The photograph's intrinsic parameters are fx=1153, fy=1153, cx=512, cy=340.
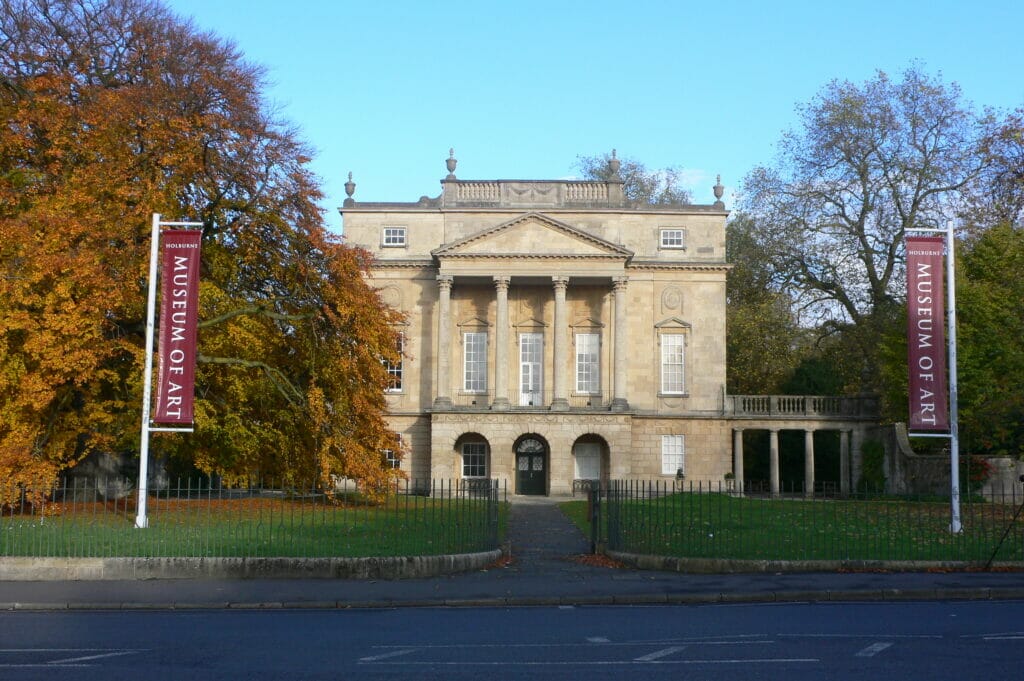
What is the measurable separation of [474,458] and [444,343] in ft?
18.0

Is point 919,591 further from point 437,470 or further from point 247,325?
point 437,470

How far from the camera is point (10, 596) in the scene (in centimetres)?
1617

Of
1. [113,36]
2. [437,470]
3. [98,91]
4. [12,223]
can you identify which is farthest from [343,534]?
[437,470]

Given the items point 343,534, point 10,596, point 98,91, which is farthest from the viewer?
point 98,91

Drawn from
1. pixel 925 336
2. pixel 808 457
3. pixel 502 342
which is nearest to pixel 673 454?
pixel 808 457

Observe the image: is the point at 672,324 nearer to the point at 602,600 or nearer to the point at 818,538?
the point at 818,538

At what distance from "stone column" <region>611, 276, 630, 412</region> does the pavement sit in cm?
3097

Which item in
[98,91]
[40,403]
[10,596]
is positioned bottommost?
[10,596]

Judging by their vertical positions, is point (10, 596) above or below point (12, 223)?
below

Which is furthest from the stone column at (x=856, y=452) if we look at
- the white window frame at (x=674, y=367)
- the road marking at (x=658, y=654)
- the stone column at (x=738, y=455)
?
the road marking at (x=658, y=654)

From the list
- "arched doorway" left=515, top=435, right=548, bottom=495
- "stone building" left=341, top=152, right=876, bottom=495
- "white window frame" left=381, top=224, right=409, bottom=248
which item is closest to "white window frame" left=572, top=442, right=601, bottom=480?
"stone building" left=341, top=152, right=876, bottom=495

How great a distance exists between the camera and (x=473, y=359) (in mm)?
52344

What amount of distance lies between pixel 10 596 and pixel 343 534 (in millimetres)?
8719

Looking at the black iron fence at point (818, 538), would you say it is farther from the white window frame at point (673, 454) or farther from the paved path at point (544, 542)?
the white window frame at point (673, 454)
